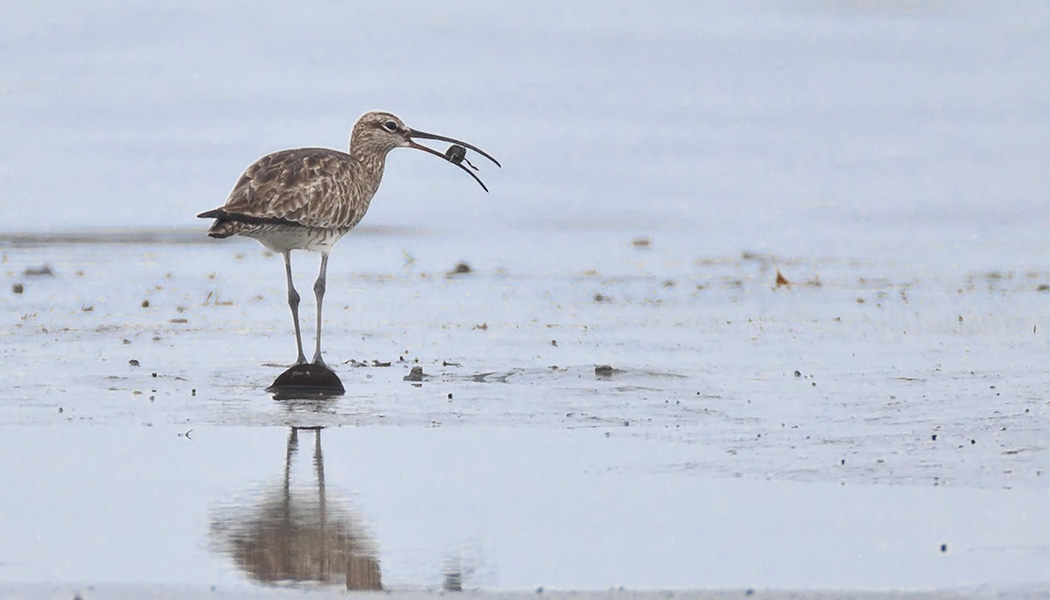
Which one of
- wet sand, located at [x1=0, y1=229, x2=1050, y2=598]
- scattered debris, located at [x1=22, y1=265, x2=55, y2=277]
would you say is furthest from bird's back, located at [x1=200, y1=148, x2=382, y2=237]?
scattered debris, located at [x1=22, y1=265, x2=55, y2=277]

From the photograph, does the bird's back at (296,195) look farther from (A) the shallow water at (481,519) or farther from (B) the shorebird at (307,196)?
(A) the shallow water at (481,519)

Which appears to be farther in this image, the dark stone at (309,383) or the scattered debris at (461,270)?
the scattered debris at (461,270)

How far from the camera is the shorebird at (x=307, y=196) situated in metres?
10.4

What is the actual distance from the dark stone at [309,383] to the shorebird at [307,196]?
0.37 ft

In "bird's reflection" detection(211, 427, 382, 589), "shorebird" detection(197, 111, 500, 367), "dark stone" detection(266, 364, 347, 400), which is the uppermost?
"shorebird" detection(197, 111, 500, 367)

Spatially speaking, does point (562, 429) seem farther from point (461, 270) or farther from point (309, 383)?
point (461, 270)

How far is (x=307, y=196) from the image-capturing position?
423 inches

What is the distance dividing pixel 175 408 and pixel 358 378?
1.54 meters

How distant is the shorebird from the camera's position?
10391 millimetres

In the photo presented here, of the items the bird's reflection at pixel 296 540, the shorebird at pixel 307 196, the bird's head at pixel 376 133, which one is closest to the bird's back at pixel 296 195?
the shorebird at pixel 307 196

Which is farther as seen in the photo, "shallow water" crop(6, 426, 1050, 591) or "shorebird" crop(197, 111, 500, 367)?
"shorebird" crop(197, 111, 500, 367)

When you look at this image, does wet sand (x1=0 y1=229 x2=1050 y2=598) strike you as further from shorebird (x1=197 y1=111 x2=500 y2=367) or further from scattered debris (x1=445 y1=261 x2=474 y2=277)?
shorebird (x1=197 y1=111 x2=500 y2=367)

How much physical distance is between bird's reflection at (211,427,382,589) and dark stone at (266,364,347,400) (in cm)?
246

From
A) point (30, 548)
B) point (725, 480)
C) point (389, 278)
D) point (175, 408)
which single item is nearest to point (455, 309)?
point (389, 278)
